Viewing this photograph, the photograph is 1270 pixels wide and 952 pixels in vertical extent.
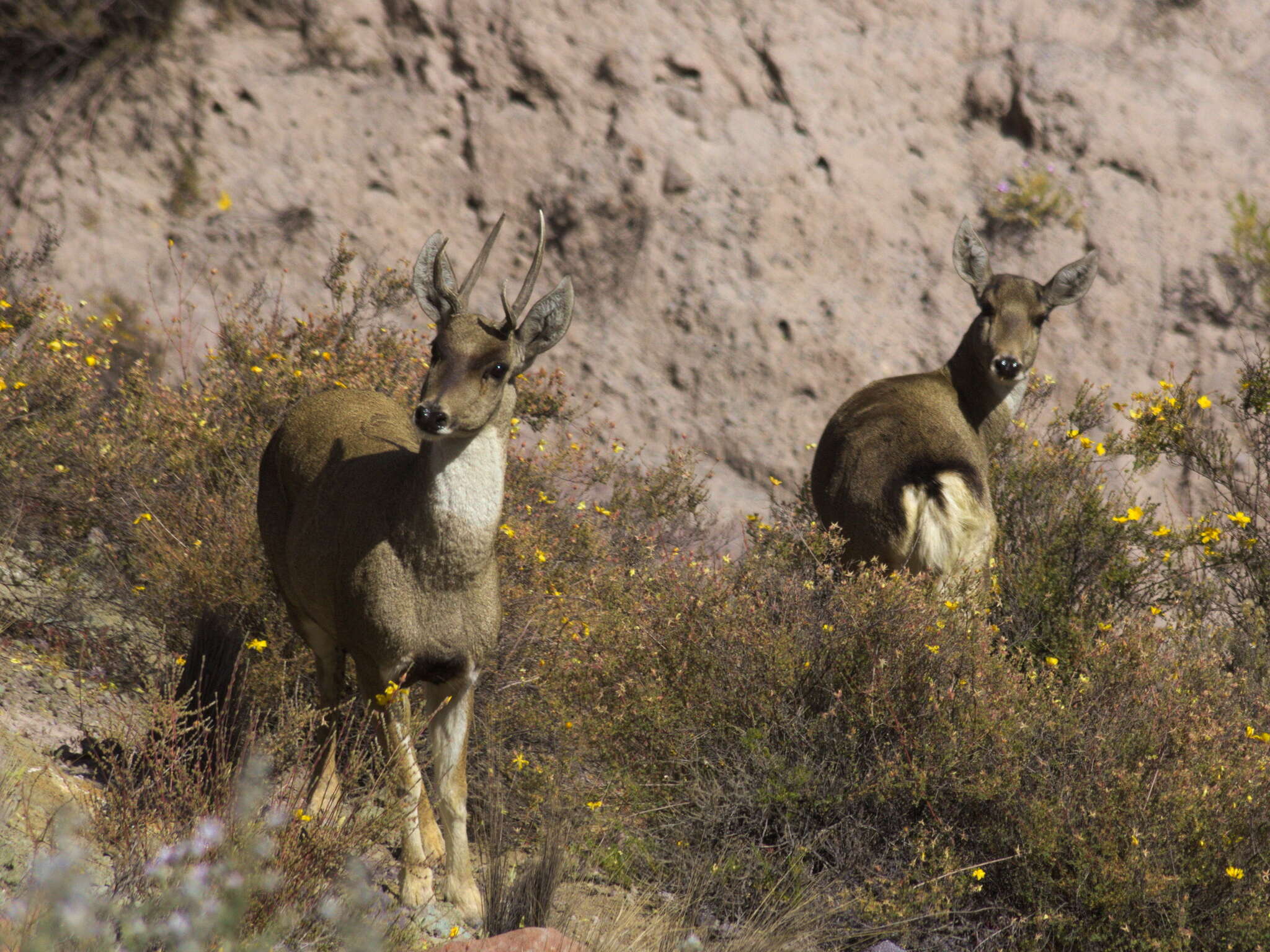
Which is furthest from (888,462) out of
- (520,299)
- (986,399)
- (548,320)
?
(520,299)

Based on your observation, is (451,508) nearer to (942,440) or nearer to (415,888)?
(415,888)

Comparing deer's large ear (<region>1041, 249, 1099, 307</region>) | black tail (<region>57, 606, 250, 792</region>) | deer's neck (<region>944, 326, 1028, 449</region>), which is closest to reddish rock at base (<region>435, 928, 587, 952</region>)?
black tail (<region>57, 606, 250, 792</region>)

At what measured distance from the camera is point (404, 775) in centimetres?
496

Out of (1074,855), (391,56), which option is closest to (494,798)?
(1074,855)

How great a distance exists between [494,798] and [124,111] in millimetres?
9122

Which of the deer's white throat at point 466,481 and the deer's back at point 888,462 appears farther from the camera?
the deer's back at point 888,462

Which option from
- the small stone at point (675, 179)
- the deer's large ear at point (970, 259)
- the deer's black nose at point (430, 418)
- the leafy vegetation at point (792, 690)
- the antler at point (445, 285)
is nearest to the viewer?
the deer's black nose at point (430, 418)

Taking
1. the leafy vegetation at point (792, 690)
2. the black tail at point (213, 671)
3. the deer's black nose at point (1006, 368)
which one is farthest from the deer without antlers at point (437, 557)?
the deer's black nose at point (1006, 368)

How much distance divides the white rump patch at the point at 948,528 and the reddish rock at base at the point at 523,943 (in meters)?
3.23

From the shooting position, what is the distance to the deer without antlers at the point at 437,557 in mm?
4965

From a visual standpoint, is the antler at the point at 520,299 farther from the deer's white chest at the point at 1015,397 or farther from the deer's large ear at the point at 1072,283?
the deer's large ear at the point at 1072,283

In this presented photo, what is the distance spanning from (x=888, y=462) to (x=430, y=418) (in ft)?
10.4

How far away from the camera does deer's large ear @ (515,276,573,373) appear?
5258 mm

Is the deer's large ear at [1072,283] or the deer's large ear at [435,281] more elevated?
the deer's large ear at [435,281]
